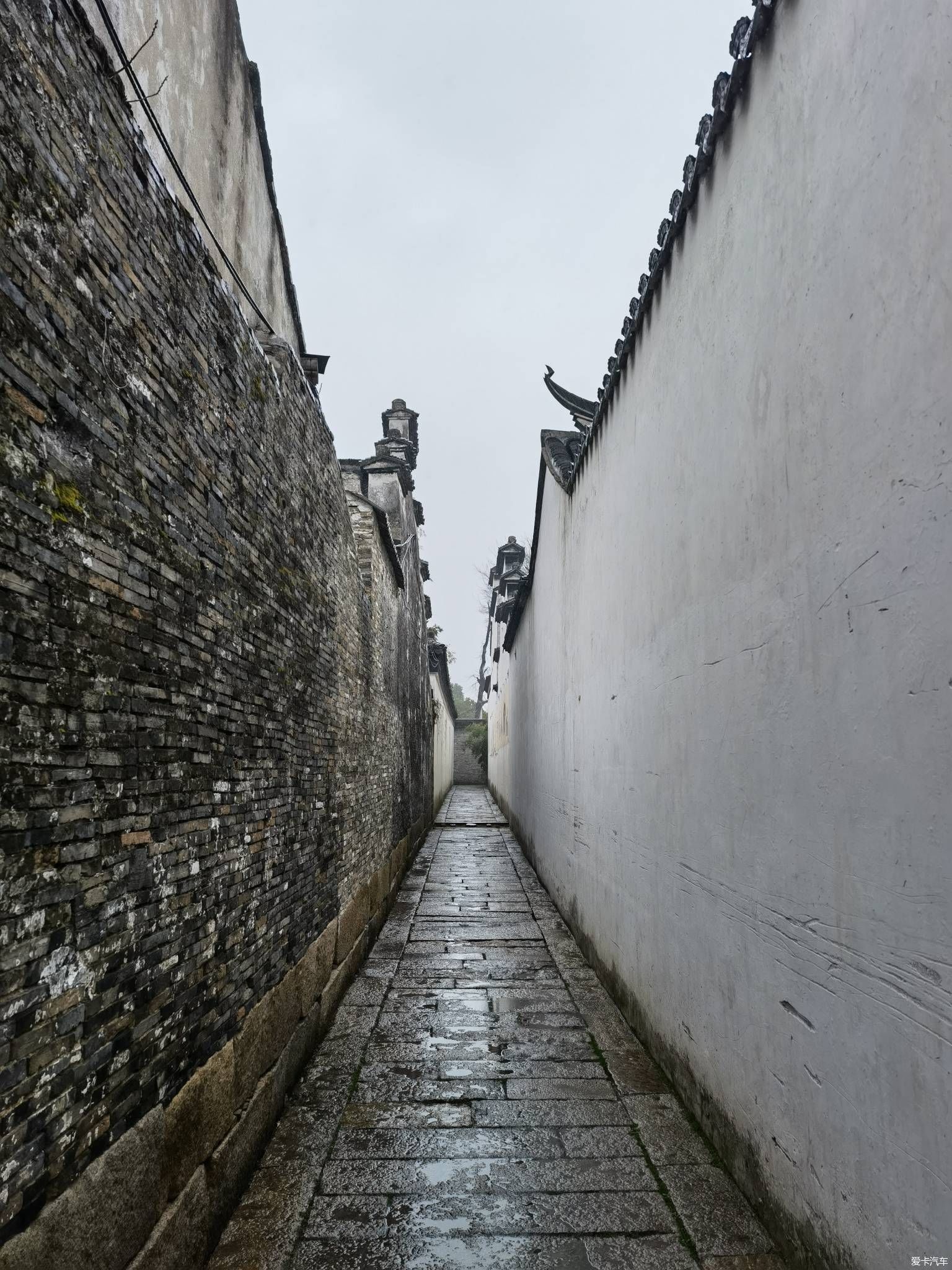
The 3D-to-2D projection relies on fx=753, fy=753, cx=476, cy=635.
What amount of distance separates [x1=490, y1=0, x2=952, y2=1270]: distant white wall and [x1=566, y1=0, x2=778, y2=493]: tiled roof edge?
0.30ft

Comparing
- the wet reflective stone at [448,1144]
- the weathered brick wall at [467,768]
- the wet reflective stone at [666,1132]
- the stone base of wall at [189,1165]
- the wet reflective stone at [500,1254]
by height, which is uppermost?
the weathered brick wall at [467,768]

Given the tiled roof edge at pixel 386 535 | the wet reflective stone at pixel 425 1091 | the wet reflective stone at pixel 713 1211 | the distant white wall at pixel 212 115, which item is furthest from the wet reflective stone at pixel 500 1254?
the tiled roof edge at pixel 386 535

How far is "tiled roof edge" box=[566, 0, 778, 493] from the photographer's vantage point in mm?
2811

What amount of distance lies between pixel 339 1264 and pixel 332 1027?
2.21 metres

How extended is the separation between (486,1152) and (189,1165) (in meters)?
1.30

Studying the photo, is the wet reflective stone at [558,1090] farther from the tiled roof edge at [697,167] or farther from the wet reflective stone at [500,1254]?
the tiled roof edge at [697,167]

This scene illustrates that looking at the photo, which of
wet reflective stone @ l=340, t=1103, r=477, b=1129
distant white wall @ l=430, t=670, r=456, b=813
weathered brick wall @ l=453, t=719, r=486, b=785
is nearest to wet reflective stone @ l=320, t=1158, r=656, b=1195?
wet reflective stone @ l=340, t=1103, r=477, b=1129

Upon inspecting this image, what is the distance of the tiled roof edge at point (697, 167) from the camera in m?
2.81

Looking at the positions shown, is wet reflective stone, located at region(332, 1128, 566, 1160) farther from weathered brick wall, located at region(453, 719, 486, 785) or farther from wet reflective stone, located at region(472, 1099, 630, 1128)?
weathered brick wall, located at region(453, 719, 486, 785)

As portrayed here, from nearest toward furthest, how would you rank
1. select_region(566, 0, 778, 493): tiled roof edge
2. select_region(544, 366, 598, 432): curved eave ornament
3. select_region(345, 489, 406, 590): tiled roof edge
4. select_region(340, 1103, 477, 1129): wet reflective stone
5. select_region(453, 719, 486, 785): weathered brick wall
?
select_region(566, 0, 778, 493): tiled roof edge, select_region(340, 1103, 477, 1129): wet reflective stone, select_region(544, 366, 598, 432): curved eave ornament, select_region(345, 489, 406, 590): tiled roof edge, select_region(453, 719, 486, 785): weathered brick wall

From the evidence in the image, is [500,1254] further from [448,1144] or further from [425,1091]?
[425,1091]

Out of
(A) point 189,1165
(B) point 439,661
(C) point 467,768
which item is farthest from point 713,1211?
(C) point 467,768

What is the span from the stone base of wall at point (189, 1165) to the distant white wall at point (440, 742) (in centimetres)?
1427

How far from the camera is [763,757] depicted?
8.83 ft
